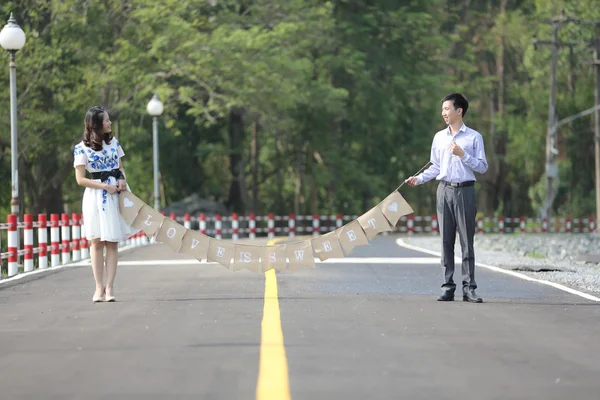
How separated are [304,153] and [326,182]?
359 centimetres

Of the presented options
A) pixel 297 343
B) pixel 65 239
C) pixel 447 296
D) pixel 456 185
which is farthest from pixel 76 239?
pixel 297 343

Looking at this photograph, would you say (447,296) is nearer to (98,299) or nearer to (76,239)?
(98,299)

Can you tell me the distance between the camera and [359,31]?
6144cm

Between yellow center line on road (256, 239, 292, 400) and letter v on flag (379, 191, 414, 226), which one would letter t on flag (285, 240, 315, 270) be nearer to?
letter v on flag (379, 191, 414, 226)

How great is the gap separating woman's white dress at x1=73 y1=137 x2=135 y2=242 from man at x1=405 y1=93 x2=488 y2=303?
3.03 meters

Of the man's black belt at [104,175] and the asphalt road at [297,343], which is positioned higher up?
the man's black belt at [104,175]

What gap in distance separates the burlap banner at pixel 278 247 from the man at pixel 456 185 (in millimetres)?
579

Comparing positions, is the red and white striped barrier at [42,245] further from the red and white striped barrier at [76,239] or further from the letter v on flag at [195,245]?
the letter v on flag at [195,245]

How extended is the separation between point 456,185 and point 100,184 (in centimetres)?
345

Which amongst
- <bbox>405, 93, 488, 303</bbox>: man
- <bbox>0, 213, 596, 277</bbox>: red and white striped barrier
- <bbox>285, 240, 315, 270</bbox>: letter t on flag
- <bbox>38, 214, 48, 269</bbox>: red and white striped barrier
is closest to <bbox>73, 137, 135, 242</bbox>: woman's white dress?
<bbox>285, 240, 315, 270</bbox>: letter t on flag

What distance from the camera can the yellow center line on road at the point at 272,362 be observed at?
24.8 feet

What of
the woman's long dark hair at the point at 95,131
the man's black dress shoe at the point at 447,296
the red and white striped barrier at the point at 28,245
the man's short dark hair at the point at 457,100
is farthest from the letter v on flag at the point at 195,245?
the red and white striped barrier at the point at 28,245

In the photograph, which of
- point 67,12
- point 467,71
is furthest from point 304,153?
point 67,12

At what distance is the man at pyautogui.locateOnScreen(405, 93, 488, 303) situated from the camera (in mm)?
13875
